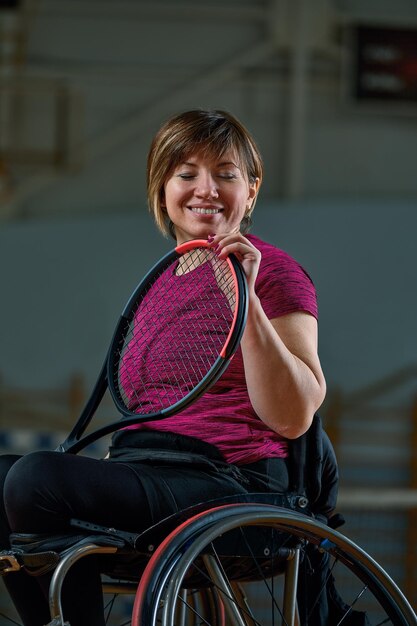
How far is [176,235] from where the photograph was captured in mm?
2102

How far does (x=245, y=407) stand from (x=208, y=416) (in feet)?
0.20

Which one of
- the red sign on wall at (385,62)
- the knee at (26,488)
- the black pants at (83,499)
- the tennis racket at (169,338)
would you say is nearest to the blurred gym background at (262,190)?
the red sign on wall at (385,62)

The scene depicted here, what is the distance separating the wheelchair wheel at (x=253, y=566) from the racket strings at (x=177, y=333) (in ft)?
0.81

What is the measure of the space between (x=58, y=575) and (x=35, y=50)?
7.83 meters

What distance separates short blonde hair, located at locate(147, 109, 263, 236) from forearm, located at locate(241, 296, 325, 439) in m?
0.33

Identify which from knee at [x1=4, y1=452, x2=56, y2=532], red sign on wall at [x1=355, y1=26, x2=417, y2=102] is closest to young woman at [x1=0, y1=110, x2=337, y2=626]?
knee at [x1=4, y1=452, x2=56, y2=532]

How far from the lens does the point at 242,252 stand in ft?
5.79

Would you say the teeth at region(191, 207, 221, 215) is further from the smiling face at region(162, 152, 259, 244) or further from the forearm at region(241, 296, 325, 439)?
the forearm at region(241, 296, 325, 439)

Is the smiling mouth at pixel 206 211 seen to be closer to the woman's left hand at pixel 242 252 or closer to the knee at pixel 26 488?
the woman's left hand at pixel 242 252

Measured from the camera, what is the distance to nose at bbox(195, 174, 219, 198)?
1.92 meters

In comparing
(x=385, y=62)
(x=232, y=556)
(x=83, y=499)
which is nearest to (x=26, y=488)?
(x=83, y=499)

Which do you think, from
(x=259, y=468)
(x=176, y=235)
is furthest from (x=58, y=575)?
(x=176, y=235)

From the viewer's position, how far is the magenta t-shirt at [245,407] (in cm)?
184

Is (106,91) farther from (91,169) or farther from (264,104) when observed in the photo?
(264,104)
